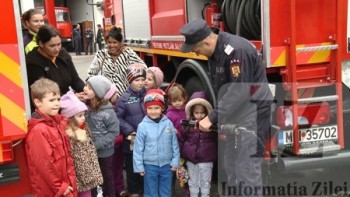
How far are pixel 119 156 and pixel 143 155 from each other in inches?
28.1

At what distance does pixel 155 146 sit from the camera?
389cm

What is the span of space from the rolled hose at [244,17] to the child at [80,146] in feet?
5.73

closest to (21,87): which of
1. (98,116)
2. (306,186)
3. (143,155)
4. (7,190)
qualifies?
(7,190)

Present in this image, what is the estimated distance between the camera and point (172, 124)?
4023mm

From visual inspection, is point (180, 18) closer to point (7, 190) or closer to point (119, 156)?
point (119, 156)

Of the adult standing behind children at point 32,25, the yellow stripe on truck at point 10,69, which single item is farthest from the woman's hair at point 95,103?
the yellow stripe on truck at point 10,69

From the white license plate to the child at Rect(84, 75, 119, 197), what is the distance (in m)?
1.44

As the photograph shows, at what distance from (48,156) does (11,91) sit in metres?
0.47

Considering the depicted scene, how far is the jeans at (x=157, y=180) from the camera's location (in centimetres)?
395

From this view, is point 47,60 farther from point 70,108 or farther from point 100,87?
point 70,108

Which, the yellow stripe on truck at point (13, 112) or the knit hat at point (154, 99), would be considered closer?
the yellow stripe on truck at point (13, 112)

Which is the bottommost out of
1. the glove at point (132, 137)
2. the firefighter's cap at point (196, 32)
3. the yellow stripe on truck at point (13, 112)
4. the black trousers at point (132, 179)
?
the black trousers at point (132, 179)

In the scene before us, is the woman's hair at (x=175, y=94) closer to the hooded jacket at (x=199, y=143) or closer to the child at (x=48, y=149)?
the hooded jacket at (x=199, y=143)

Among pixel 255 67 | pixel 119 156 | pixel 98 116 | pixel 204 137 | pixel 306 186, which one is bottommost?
pixel 306 186
